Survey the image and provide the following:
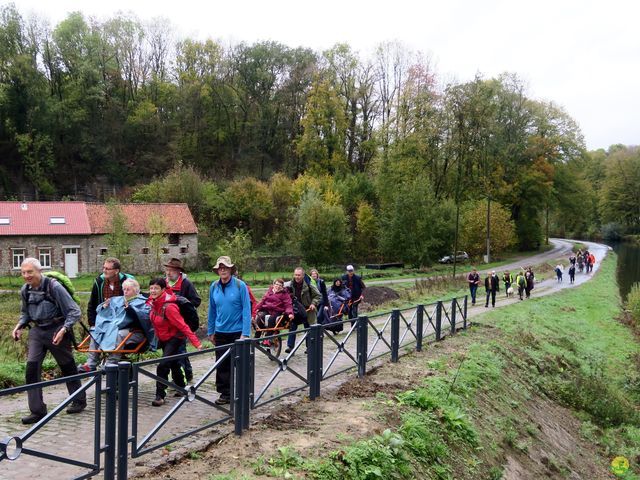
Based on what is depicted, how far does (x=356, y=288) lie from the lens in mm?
14727

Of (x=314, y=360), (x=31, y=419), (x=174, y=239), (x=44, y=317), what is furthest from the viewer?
(x=174, y=239)

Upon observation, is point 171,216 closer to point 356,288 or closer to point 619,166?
point 356,288

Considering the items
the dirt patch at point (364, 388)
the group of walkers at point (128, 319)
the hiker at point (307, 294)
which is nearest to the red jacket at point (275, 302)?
the hiker at point (307, 294)

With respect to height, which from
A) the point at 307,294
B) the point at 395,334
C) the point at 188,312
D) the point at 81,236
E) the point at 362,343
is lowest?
the point at 395,334

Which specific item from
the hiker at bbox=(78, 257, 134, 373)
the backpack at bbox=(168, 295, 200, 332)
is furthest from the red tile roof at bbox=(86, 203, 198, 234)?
the backpack at bbox=(168, 295, 200, 332)

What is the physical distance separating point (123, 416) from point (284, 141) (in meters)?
61.5

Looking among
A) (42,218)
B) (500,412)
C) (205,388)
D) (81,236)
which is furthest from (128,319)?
(42,218)

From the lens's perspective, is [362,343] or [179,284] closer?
[179,284]

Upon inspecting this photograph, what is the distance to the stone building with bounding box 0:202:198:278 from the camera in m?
39.9

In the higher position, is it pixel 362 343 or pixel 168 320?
pixel 168 320

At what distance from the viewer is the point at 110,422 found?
4496 millimetres

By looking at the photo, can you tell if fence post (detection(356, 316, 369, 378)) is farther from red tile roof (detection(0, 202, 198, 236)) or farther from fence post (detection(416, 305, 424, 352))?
red tile roof (detection(0, 202, 198, 236))

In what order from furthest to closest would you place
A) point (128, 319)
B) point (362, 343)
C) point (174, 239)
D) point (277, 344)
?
point (174, 239) < point (362, 343) < point (277, 344) < point (128, 319)

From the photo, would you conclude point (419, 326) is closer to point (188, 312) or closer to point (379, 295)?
point (188, 312)
